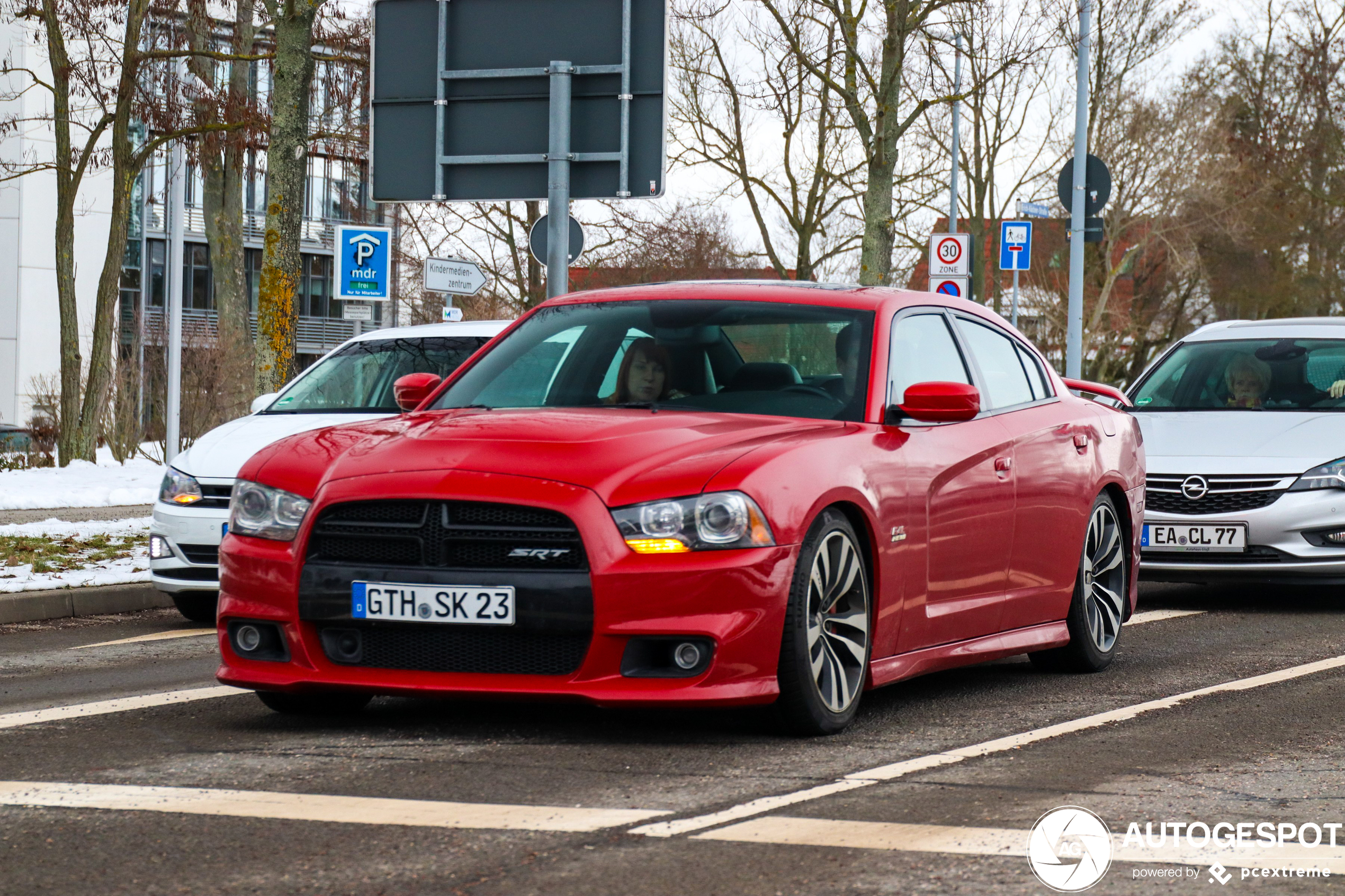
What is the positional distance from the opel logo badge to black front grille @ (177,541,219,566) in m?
5.56

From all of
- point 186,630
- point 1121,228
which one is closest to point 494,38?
point 186,630

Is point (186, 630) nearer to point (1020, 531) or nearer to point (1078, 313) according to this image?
point (1020, 531)

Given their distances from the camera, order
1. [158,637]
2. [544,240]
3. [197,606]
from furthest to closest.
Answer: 1. [544,240]
2. [197,606]
3. [158,637]

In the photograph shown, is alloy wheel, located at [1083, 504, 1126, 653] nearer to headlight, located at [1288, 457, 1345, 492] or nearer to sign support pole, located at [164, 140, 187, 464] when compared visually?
headlight, located at [1288, 457, 1345, 492]

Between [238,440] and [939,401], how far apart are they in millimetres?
4914

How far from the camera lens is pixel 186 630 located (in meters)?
10.2

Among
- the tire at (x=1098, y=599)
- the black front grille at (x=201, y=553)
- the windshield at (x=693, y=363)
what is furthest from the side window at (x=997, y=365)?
the black front grille at (x=201, y=553)

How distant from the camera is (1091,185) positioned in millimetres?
25109

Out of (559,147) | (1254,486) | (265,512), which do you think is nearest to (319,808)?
(265,512)

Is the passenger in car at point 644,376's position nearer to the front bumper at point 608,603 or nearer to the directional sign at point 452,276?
the front bumper at point 608,603

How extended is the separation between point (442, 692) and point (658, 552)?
81 centimetres

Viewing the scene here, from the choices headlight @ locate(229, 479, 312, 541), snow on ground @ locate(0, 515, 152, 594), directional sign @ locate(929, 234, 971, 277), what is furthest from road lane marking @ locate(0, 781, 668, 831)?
directional sign @ locate(929, 234, 971, 277)

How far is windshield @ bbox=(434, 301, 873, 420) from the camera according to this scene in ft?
22.5

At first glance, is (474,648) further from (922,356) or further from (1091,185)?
(1091,185)
